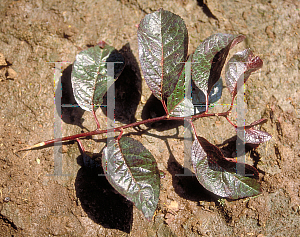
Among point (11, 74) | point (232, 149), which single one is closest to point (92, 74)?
point (11, 74)

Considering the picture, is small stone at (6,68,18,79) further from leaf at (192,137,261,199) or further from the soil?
leaf at (192,137,261,199)

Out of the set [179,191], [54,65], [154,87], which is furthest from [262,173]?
[54,65]

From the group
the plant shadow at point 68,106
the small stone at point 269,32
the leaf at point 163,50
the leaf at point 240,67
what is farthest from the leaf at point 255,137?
the plant shadow at point 68,106

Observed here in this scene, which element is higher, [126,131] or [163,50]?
[163,50]

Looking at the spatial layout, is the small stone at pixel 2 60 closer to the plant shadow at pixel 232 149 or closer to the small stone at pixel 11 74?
the small stone at pixel 11 74

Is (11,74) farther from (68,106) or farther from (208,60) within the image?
(208,60)
